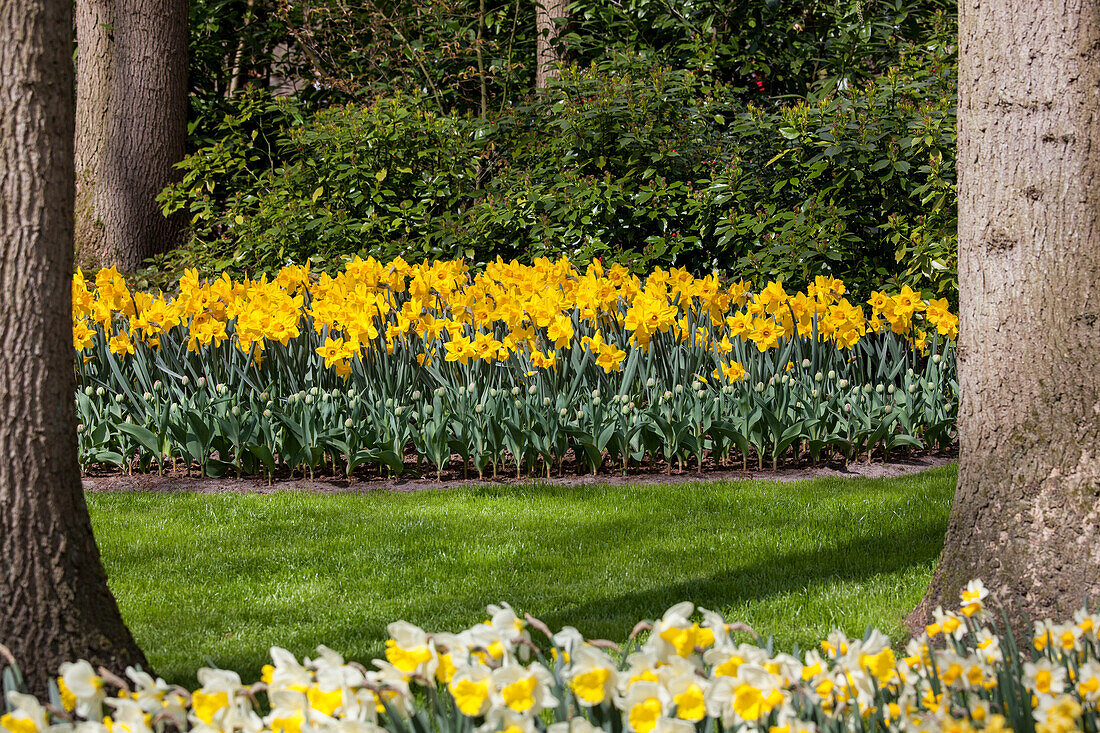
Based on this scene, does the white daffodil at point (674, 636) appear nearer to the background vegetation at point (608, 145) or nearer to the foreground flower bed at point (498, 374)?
the foreground flower bed at point (498, 374)

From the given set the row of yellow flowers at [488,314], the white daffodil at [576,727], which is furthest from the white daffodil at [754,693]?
the row of yellow flowers at [488,314]

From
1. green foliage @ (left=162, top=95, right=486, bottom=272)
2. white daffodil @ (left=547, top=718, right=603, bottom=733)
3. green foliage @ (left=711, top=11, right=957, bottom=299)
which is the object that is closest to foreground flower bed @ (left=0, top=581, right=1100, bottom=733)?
white daffodil @ (left=547, top=718, right=603, bottom=733)

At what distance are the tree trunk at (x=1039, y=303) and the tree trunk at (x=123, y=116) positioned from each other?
7176 mm

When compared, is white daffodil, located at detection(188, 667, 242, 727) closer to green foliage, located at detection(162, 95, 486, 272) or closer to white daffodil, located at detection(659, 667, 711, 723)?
white daffodil, located at detection(659, 667, 711, 723)

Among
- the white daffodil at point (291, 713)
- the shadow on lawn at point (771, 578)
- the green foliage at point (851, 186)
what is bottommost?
the shadow on lawn at point (771, 578)

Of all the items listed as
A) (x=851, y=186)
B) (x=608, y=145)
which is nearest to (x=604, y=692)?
(x=851, y=186)

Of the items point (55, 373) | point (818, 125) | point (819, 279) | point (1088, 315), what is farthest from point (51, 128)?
point (818, 125)

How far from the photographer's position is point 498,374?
17.1 feet

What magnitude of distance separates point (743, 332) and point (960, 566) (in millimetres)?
2458

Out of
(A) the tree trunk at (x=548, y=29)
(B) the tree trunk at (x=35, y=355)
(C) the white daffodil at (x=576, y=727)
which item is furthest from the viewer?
(A) the tree trunk at (x=548, y=29)

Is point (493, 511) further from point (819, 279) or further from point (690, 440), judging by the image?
point (819, 279)

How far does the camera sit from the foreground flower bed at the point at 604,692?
5.40 ft

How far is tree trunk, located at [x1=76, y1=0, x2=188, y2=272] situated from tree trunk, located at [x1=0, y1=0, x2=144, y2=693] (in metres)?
6.67

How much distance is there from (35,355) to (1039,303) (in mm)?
2240
